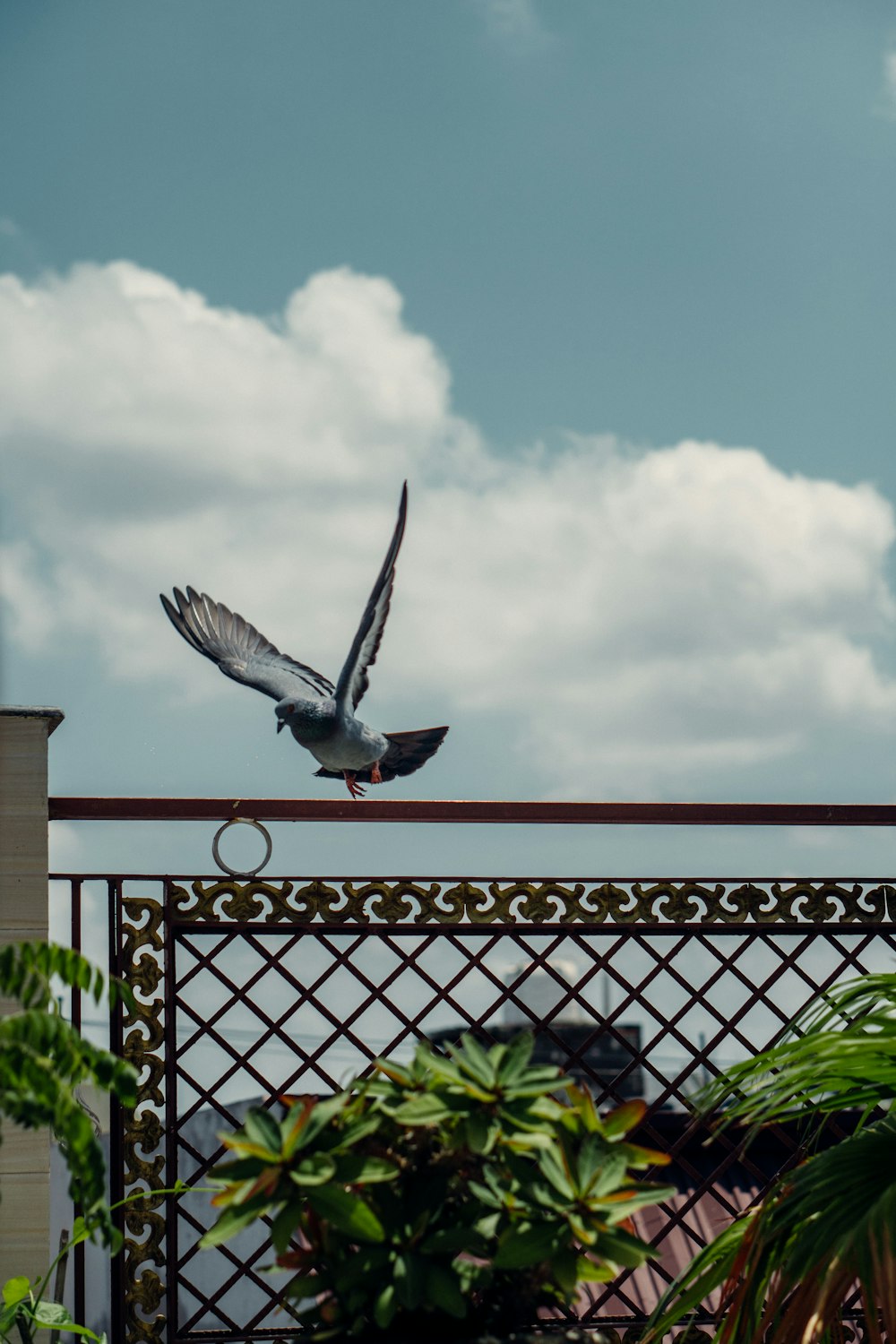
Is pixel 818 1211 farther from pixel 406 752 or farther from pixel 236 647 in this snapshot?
pixel 236 647

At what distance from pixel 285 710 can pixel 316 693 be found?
218 mm

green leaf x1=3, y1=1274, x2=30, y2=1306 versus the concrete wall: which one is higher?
the concrete wall

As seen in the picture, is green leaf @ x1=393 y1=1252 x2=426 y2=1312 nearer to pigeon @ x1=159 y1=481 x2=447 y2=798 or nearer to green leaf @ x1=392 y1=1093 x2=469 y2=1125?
green leaf @ x1=392 y1=1093 x2=469 y2=1125

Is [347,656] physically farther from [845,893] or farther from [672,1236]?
[672,1236]

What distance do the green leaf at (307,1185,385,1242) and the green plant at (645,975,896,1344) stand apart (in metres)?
0.68

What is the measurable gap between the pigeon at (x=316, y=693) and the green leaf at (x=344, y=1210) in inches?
76.6

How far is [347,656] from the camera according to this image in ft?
11.3

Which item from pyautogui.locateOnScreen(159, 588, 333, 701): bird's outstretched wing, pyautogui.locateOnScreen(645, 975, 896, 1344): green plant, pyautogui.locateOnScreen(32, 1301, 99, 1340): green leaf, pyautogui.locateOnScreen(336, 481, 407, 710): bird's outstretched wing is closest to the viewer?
pyautogui.locateOnScreen(645, 975, 896, 1344): green plant

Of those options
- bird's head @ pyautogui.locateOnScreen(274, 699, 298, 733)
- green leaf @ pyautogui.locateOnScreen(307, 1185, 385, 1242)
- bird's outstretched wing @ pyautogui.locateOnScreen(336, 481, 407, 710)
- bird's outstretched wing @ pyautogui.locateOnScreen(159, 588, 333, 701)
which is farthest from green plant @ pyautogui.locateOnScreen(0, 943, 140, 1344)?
bird's outstretched wing @ pyautogui.locateOnScreen(159, 588, 333, 701)

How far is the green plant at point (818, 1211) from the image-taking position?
186 cm

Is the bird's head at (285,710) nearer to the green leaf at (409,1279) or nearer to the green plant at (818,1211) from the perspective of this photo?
the green plant at (818,1211)

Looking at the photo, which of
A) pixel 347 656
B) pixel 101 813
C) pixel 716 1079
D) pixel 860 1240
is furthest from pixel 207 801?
pixel 860 1240

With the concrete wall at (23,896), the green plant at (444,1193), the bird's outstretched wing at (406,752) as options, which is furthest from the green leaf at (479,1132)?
the bird's outstretched wing at (406,752)

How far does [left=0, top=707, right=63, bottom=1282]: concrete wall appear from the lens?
2604mm
